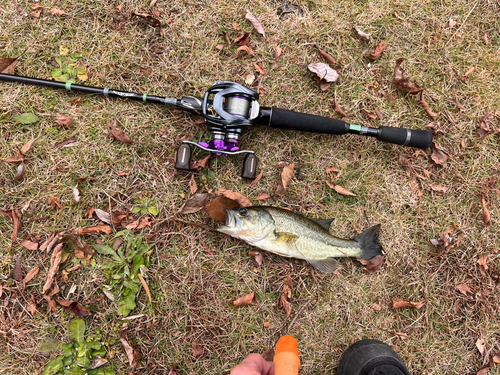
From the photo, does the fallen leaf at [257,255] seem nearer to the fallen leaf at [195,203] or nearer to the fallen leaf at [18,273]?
the fallen leaf at [195,203]

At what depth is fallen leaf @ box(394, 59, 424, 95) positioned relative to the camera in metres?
3.59

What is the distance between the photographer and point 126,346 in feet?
10.2

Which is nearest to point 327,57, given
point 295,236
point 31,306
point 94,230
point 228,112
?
point 228,112

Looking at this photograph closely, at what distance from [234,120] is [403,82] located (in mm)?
2297

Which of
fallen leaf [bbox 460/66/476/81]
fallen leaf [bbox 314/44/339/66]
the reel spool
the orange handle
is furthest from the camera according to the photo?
fallen leaf [bbox 460/66/476/81]

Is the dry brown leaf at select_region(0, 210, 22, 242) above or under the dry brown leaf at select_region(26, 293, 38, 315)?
above

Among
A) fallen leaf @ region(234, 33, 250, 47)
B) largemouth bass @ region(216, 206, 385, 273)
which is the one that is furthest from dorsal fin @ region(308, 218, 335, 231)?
fallen leaf @ region(234, 33, 250, 47)

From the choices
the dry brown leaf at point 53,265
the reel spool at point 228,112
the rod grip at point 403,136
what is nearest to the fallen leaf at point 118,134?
the reel spool at point 228,112

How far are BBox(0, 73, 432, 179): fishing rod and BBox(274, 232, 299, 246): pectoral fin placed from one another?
0.71 metres

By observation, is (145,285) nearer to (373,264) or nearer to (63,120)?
(63,120)

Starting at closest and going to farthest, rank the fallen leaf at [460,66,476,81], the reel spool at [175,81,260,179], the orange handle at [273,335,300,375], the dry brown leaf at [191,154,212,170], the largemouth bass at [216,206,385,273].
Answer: the orange handle at [273,335,300,375], the reel spool at [175,81,260,179], the largemouth bass at [216,206,385,273], the dry brown leaf at [191,154,212,170], the fallen leaf at [460,66,476,81]

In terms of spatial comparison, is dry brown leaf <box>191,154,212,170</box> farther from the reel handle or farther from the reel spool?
the reel handle

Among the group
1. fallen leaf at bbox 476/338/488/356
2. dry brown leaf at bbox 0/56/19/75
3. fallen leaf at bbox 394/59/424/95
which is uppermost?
fallen leaf at bbox 394/59/424/95

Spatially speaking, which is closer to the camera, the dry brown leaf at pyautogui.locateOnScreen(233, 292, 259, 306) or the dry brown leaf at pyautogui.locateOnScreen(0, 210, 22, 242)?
the dry brown leaf at pyautogui.locateOnScreen(0, 210, 22, 242)
